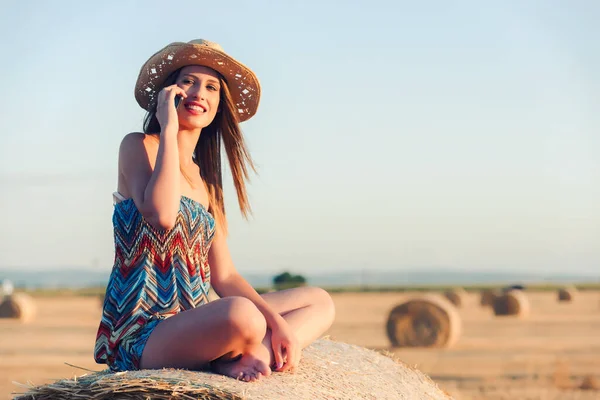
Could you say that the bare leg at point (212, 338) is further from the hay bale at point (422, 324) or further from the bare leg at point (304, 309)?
the hay bale at point (422, 324)

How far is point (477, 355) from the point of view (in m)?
13.2

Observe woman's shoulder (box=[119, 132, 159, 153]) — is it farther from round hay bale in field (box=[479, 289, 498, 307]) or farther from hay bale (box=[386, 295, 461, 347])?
round hay bale in field (box=[479, 289, 498, 307])

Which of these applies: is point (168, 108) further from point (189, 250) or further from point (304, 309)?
point (304, 309)

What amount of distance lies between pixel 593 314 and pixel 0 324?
1577cm

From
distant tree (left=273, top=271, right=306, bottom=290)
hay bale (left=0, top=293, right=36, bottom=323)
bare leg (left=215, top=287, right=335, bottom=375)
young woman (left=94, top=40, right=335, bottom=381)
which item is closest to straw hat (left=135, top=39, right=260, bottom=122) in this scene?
young woman (left=94, top=40, right=335, bottom=381)

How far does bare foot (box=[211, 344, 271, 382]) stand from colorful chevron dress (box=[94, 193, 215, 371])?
339 millimetres

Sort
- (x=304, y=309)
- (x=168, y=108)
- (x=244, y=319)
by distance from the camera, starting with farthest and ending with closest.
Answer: (x=304, y=309)
(x=168, y=108)
(x=244, y=319)

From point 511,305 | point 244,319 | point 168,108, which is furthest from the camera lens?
point 511,305

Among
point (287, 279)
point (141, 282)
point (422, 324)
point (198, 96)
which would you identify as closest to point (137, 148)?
point (198, 96)

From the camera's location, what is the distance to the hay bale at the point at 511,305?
25.9 meters

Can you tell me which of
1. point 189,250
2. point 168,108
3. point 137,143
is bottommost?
point 189,250

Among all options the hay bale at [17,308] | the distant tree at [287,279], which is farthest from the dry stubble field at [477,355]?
the distant tree at [287,279]

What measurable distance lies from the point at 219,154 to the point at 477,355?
9244 mm

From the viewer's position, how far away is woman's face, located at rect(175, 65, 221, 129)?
14.3ft
